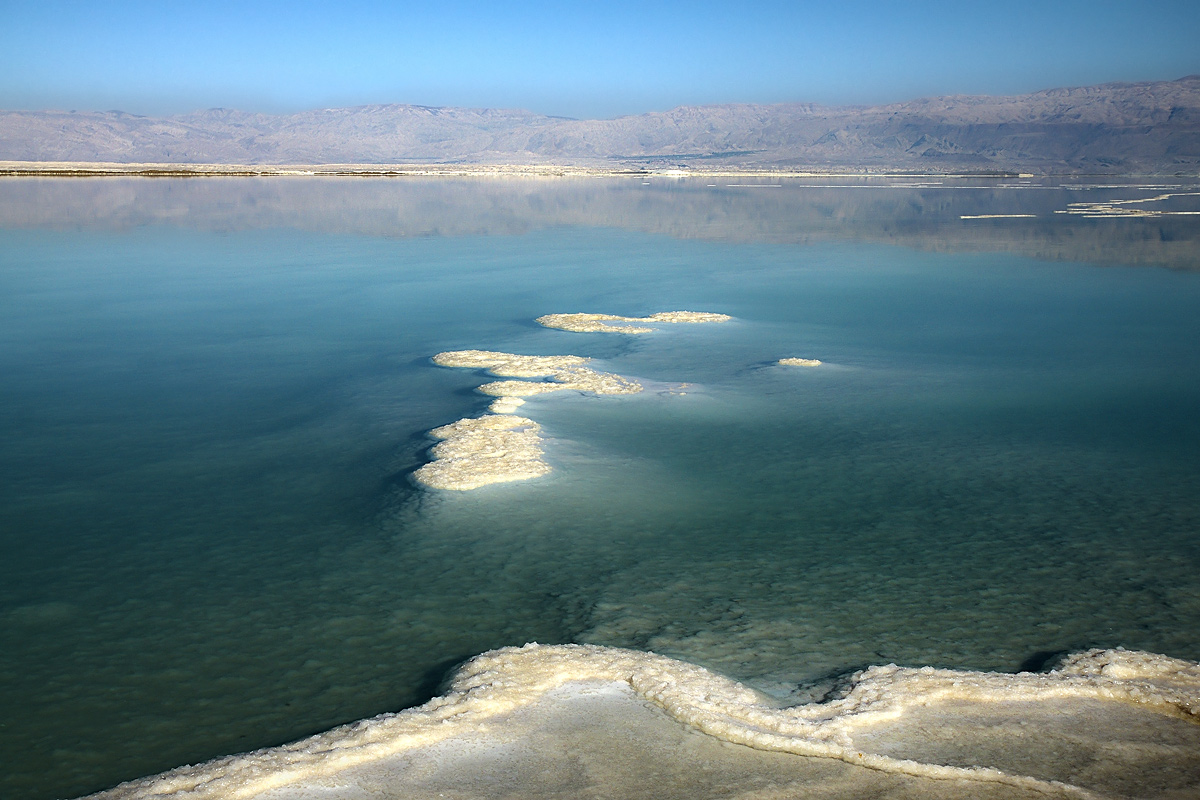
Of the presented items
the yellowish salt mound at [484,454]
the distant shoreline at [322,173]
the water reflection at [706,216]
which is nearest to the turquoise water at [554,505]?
the yellowish salt mound at [484,454]

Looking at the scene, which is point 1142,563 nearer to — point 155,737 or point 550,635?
point 550,635

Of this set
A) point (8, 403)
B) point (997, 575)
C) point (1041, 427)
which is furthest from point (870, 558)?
point (8, 403)

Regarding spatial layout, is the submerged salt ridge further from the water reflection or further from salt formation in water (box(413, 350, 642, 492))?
the water reflection

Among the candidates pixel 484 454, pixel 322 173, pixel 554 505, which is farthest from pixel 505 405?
pixel 322 173

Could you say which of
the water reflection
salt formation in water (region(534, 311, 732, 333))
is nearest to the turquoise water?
salt formation in water (region(534, 311, 732, 333))

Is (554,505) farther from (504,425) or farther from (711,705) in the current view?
(711,705)
